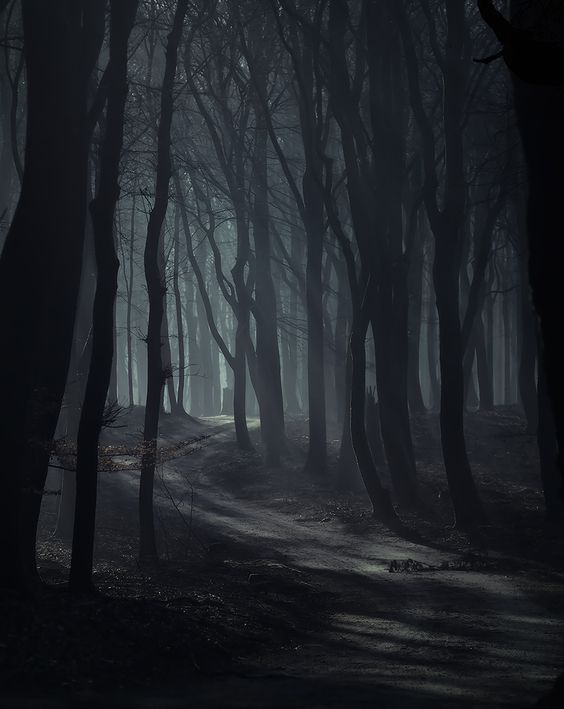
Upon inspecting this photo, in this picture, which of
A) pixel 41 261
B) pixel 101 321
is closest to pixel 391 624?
pixel 101 321

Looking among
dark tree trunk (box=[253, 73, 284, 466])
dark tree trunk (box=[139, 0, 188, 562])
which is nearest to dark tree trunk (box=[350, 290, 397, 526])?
dark tree trunk (box=[139, 0, 188, 562])

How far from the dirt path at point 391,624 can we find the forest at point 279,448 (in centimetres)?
6

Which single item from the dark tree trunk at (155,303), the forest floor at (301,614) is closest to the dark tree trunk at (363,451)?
the forest floor at (301,614)

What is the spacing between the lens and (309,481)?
26.5 m

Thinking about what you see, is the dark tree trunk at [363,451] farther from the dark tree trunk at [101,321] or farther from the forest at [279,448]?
the dark tree trunk at [101,321]

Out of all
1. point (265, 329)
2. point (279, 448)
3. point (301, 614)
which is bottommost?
point (301, 614)

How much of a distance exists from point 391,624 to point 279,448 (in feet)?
59.0

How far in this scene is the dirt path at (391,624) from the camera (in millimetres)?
7766

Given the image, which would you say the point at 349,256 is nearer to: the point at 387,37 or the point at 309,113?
the point at 309,113

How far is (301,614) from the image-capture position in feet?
38.2

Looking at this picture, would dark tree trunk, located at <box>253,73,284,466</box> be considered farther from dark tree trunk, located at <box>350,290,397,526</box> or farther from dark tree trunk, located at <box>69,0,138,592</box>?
dark tree trunk, located at <box>69,0,138,592</box>

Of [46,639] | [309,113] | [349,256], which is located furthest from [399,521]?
[46,639]

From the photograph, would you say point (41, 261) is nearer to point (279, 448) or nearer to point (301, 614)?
point (301, 614)

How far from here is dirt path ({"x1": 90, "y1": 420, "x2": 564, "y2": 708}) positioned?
7.77 metres
